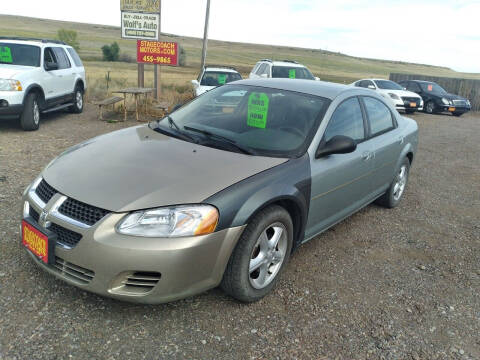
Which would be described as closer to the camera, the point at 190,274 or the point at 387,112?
the point at 190,274

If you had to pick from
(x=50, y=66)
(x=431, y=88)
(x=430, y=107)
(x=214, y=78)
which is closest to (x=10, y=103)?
(x=50, y=66)

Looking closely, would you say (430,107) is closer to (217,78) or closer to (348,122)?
(217,78)

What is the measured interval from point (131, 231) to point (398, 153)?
3551 millimetres

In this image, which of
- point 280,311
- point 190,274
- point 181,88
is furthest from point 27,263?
point 181,88

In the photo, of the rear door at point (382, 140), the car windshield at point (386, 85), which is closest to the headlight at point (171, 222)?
the rear door at point (382, 140)

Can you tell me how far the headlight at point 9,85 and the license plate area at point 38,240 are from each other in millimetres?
6112

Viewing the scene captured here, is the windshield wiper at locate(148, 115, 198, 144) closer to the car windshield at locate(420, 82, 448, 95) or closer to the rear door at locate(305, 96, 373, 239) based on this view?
the rear door at locate(305, 96, 373, 239)

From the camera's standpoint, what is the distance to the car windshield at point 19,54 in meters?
8.52

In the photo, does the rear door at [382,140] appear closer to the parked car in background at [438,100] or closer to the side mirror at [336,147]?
the side mirror at [336,147]

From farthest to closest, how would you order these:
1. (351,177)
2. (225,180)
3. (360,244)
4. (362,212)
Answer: (362,212) → (360,244) → (351,177) → (225,180)

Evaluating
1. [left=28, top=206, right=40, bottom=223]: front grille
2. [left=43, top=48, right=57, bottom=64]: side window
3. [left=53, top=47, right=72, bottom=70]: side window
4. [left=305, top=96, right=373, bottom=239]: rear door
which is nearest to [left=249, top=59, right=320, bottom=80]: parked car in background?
[left=53, top=47, right=72, bottom=70]: side window

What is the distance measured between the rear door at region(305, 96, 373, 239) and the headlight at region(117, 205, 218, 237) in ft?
3.63

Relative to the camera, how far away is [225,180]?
2.74 metres

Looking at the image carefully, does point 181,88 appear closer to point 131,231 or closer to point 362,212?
point 362,212
